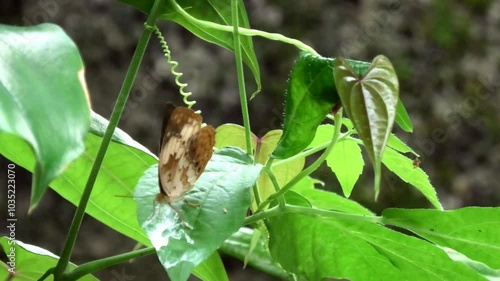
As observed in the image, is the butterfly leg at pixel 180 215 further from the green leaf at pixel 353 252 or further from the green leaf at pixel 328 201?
the green leaf at pixel 328 201

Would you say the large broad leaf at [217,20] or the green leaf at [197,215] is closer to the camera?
the green leaf at [197,215]

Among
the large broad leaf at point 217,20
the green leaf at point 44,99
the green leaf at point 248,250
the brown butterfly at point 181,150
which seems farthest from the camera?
the green leaf at point 248,250

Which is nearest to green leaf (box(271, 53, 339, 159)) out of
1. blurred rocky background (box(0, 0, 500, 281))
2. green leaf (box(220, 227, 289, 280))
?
green leaf (box(220, 227, 289, 280))

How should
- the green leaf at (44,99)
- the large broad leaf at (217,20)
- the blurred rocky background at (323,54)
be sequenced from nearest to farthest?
the green leaf at (44,99), the large broad leaf at (217,20), the blurred rocky background at (323,54)

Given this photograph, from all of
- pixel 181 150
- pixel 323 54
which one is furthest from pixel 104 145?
pixel 323 54

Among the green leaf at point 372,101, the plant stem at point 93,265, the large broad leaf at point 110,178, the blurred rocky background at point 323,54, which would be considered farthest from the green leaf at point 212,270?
the blurred rocky background at point 323,54

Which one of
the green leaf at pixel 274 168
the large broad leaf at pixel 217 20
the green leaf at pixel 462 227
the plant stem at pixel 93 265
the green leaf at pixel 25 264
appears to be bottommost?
the green leaf at pixel 25 264

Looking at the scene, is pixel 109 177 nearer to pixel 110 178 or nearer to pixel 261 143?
pixel 110 178

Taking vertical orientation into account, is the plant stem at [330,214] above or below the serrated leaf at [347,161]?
below
